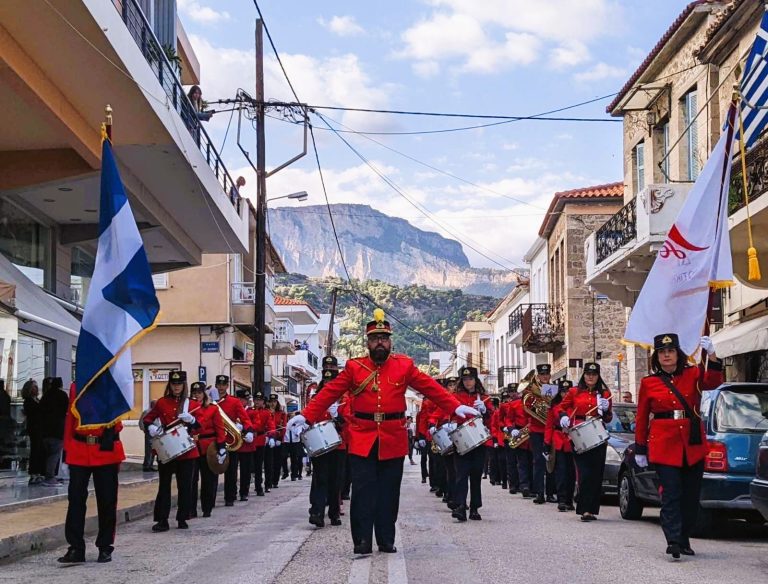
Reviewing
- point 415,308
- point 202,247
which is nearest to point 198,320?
point 202,247

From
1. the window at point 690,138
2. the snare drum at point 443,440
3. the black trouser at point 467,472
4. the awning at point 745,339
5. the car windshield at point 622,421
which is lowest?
the black trouser at point 467,472

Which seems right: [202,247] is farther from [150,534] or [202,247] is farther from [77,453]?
[77,453]

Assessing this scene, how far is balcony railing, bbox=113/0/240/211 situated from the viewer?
56.0ft

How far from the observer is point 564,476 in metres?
16.0

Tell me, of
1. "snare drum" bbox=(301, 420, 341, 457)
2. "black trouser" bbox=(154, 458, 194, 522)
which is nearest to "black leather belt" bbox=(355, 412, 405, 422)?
"snare drum" bbox=(301, 420, 341, 457)

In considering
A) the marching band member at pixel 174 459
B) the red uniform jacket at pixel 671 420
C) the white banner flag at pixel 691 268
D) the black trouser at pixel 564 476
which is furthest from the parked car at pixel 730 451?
the marching band member at pixel 174 459

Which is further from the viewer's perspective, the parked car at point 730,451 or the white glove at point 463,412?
the parked car at point 730,451

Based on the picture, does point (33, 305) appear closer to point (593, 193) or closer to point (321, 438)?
point (321, 438)

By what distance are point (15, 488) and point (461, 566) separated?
36.7ft

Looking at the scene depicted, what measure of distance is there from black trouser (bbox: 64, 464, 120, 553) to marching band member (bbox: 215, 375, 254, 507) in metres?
6.06

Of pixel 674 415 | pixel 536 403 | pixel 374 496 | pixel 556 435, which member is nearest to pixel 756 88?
pixel 536 403

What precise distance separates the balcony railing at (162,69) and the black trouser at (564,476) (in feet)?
27.8

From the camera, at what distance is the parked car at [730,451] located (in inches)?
455

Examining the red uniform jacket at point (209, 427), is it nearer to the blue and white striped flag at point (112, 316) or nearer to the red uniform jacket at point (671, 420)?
the blue and white striped flag at point (112, 316)
